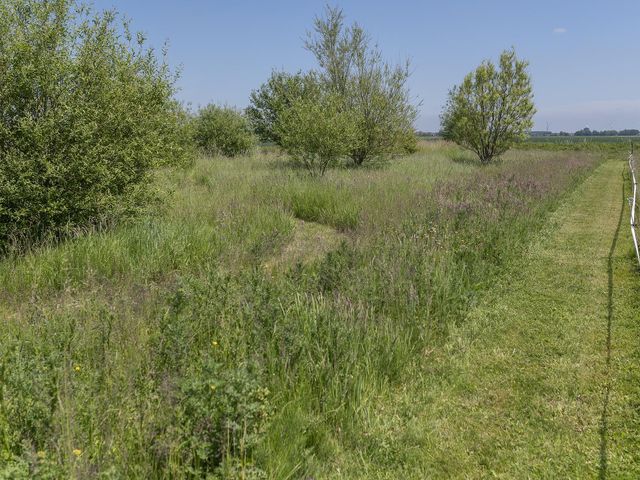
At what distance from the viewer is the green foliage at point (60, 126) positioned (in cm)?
585

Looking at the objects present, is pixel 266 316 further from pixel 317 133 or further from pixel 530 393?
pixel 317 133

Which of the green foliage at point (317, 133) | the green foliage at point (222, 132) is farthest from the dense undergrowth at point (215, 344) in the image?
the green foliage at point (222, 132)

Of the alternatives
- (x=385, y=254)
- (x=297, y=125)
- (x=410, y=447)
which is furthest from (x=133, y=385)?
(x=297, y=125)

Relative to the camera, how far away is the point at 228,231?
768 cm

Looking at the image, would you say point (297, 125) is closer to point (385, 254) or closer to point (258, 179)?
point (258, 179)

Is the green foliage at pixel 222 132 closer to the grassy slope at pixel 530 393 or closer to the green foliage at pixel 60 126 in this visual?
the green foliage at pixel 60 126

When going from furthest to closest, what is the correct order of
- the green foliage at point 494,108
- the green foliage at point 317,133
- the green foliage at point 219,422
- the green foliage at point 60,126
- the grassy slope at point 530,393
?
the green foliage at point 494,108 < the green foliage at point 317,133 < the green foliage at point 60,126 < the grassy slope at point 530,393 < the green foliage at point 219,422

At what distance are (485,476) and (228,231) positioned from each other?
582 centimetres

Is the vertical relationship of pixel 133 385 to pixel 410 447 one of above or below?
above

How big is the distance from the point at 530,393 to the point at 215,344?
2583 mm

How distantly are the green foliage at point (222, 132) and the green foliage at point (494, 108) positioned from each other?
37.1 ft

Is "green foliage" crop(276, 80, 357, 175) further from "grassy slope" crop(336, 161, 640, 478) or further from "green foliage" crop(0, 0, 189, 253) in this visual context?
"grassy slope" crop(336, 161, 640, 478)

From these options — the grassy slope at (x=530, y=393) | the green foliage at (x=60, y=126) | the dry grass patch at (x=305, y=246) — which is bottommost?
the grassy slope at (x=530, y=393)

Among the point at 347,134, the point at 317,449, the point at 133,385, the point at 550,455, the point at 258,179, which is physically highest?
the point at 347,134
